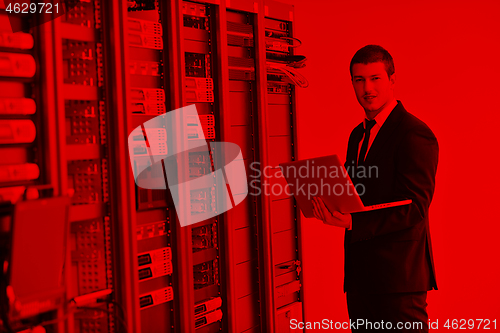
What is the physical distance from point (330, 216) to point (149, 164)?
756mm

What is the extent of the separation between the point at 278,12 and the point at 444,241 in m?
1.77

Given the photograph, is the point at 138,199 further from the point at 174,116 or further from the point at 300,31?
the point at 300,31

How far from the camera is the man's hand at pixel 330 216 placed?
6.16 ft

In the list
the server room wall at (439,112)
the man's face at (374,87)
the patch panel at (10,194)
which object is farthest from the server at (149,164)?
the server room wall at (439,112)

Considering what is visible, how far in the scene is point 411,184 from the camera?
1.84m

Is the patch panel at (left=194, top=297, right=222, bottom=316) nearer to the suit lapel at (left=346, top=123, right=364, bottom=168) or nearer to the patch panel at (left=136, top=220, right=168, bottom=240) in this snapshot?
the patch panel at (left=136, top=220, right=168, bottom=240)

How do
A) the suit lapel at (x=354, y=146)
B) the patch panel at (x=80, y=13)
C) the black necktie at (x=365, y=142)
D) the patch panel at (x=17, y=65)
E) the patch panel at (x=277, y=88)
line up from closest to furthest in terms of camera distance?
the patch panel at (x=17, y=65)
the patch panel at (x=80, y=13)
the black necktie at (x=365, y=142)
the suit lapel at (x=354, y=146)
the patch panel at (x=277, y=88)

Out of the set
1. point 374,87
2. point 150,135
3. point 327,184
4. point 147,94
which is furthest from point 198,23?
point 327,184

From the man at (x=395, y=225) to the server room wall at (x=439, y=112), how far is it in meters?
1.05

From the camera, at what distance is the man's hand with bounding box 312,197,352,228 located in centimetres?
188

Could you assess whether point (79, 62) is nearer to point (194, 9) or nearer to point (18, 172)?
point (18, 172)

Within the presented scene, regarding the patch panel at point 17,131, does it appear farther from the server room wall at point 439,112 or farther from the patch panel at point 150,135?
the server room wall at point 439,112

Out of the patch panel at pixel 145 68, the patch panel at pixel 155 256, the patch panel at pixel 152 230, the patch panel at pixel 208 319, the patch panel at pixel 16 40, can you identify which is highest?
the patch panel at pixel 16 40

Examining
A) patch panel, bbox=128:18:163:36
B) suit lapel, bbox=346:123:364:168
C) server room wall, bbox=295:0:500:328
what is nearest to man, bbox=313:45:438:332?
suit lapel, bbox=346:123:364:168
